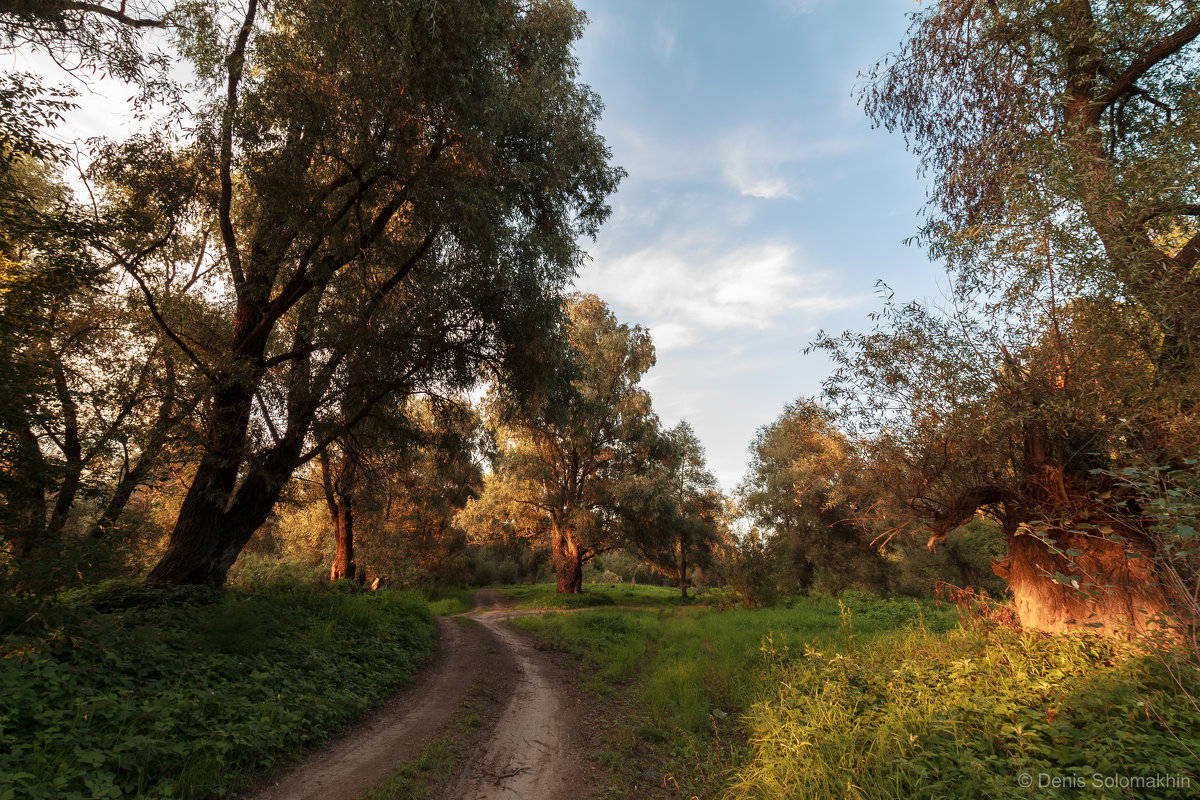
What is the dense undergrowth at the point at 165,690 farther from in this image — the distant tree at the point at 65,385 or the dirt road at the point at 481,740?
the distant tree at the point at 65,385

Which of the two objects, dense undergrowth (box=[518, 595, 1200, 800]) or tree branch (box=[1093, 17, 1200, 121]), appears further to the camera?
tree branch (box=[1093, 17, 1200, 121])

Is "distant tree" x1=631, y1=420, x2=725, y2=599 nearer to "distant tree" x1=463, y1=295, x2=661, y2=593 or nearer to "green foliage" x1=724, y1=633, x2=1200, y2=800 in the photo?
"distant tree" x1=463, y1=295, x2=661, y2=593

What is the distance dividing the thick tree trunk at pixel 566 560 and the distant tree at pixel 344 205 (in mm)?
15612

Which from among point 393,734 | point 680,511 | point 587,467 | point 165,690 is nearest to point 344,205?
point 165,690

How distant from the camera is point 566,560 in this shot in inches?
991

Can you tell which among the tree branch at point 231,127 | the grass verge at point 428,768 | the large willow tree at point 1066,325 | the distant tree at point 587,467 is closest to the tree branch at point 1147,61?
the large willow tree at point 1066,325

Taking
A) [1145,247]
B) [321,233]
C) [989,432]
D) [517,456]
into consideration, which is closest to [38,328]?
[321,233]

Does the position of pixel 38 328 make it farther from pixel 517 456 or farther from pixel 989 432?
pixel 517 456

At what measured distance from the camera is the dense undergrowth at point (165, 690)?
4168mm

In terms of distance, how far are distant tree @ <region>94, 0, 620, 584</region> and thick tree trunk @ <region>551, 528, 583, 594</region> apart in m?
15.6

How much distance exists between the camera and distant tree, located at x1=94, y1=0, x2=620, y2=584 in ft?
26.9

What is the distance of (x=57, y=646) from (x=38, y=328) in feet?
15.2

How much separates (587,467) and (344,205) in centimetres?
1807

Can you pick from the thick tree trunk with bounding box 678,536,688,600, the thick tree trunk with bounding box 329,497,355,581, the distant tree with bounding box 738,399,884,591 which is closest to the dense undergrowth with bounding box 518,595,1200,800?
the thick tree trunk with bounding box 329,497,355,581
